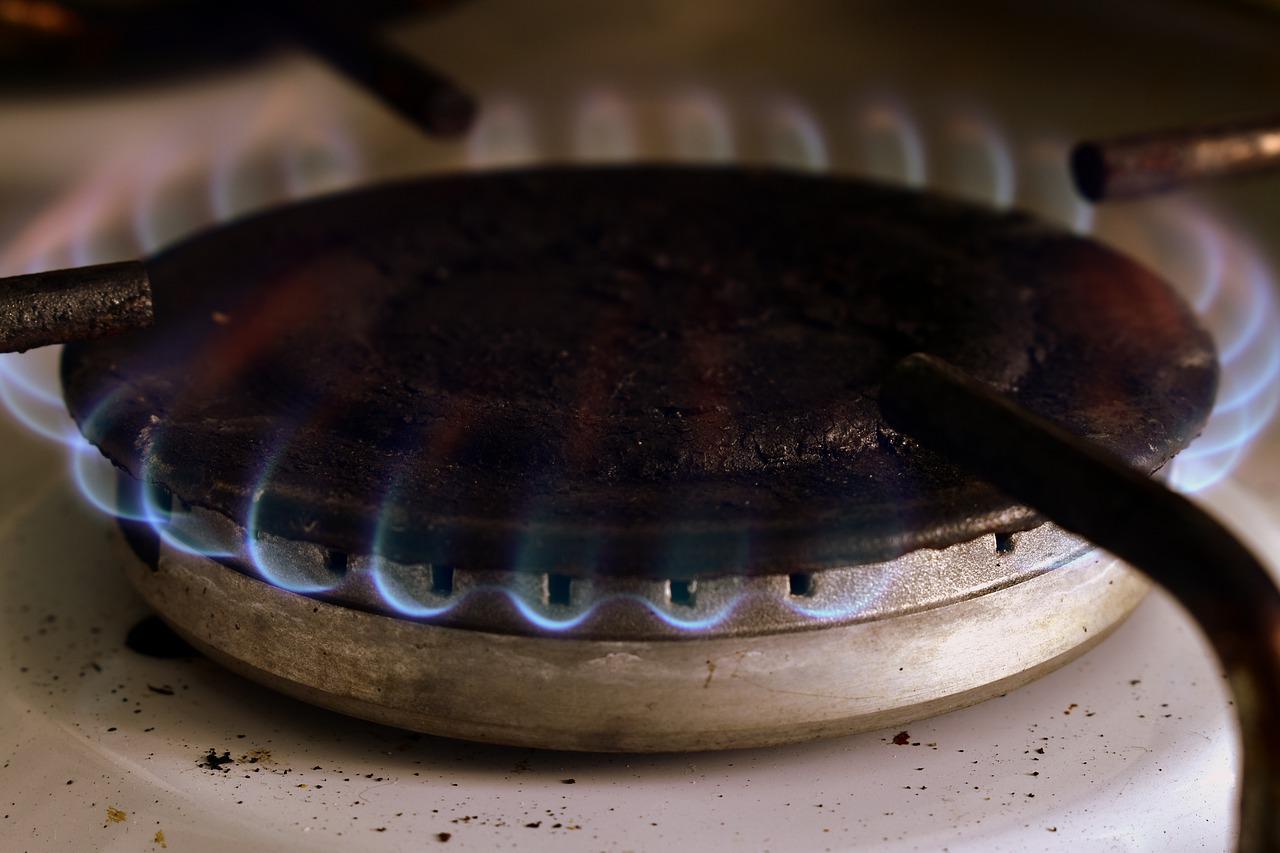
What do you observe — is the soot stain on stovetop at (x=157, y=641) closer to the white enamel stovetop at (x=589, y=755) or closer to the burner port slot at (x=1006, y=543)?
the white enamel stovetop at (x=589, y=755)

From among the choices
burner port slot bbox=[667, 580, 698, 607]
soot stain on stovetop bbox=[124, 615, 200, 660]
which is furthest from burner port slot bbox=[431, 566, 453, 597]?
soot stain on stovetop bbox=[124, 615, 200, 660]

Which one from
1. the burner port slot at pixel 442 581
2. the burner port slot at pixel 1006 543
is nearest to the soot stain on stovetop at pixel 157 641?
the burner port slot at pixel 442 581

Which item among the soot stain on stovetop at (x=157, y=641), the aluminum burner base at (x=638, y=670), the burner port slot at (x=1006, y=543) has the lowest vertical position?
the soot stain on stovetop at (x=157, y=641)

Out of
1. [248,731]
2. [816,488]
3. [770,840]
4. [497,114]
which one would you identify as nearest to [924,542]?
[816,488]

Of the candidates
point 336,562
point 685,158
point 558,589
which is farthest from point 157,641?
point 685,158

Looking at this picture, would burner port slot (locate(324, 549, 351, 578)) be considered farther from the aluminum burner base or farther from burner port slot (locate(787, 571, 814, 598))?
burner port slot (locate(787, 571, 814, 598))

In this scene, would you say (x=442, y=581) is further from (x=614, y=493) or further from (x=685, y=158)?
(x=685, y=158)

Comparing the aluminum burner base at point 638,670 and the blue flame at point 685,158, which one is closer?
the aluminum burner base at point 638,670

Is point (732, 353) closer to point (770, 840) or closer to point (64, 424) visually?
point (770, 840)
